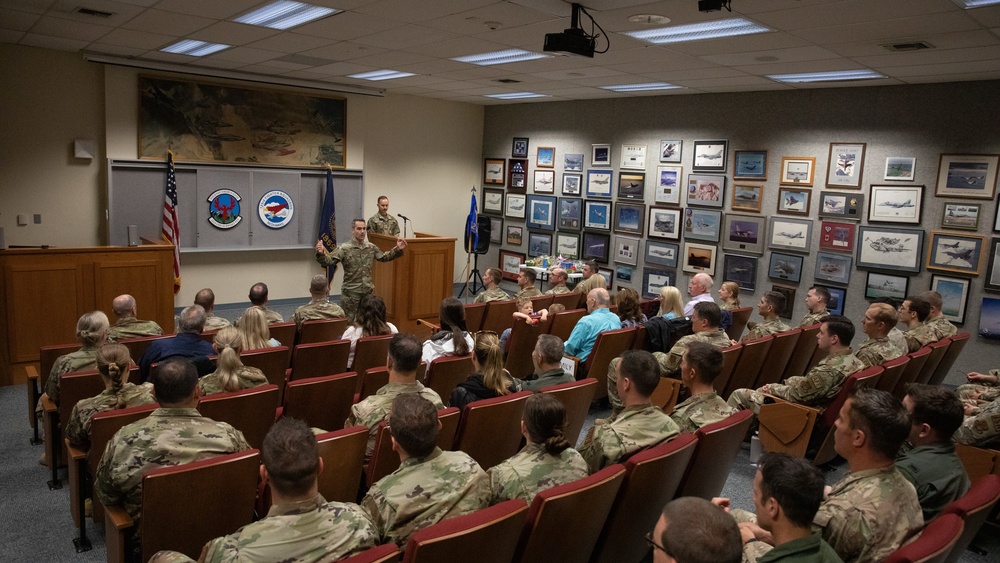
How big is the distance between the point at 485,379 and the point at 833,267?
19.5 feet

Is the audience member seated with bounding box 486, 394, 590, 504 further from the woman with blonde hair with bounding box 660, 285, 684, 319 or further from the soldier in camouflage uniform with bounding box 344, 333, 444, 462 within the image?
the woman with blonde hair with bounding box 660, 285, 684, 319

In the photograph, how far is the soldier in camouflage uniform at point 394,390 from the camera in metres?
3.22

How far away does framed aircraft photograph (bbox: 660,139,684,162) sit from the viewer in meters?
9.24

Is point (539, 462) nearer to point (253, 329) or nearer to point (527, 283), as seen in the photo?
point (253, 329)

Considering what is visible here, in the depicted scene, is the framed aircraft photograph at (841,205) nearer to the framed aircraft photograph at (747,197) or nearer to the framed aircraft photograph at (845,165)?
the framed aircraft photograph at (845,165)

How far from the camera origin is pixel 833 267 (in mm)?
7859

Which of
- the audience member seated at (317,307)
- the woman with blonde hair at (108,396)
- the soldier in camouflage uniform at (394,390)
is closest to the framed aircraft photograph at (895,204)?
the audience member seated at (317,307)

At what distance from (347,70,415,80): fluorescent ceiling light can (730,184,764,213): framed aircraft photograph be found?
461cm

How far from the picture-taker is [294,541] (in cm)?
195

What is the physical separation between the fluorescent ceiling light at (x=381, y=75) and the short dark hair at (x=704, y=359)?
6.18m

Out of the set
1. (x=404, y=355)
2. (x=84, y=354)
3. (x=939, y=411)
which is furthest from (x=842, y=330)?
(x=84, y=354)

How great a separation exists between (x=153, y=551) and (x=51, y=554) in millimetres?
1249

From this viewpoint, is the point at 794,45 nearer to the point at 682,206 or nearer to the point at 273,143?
the point at 682,206

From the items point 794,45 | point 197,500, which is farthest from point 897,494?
point 794,45
